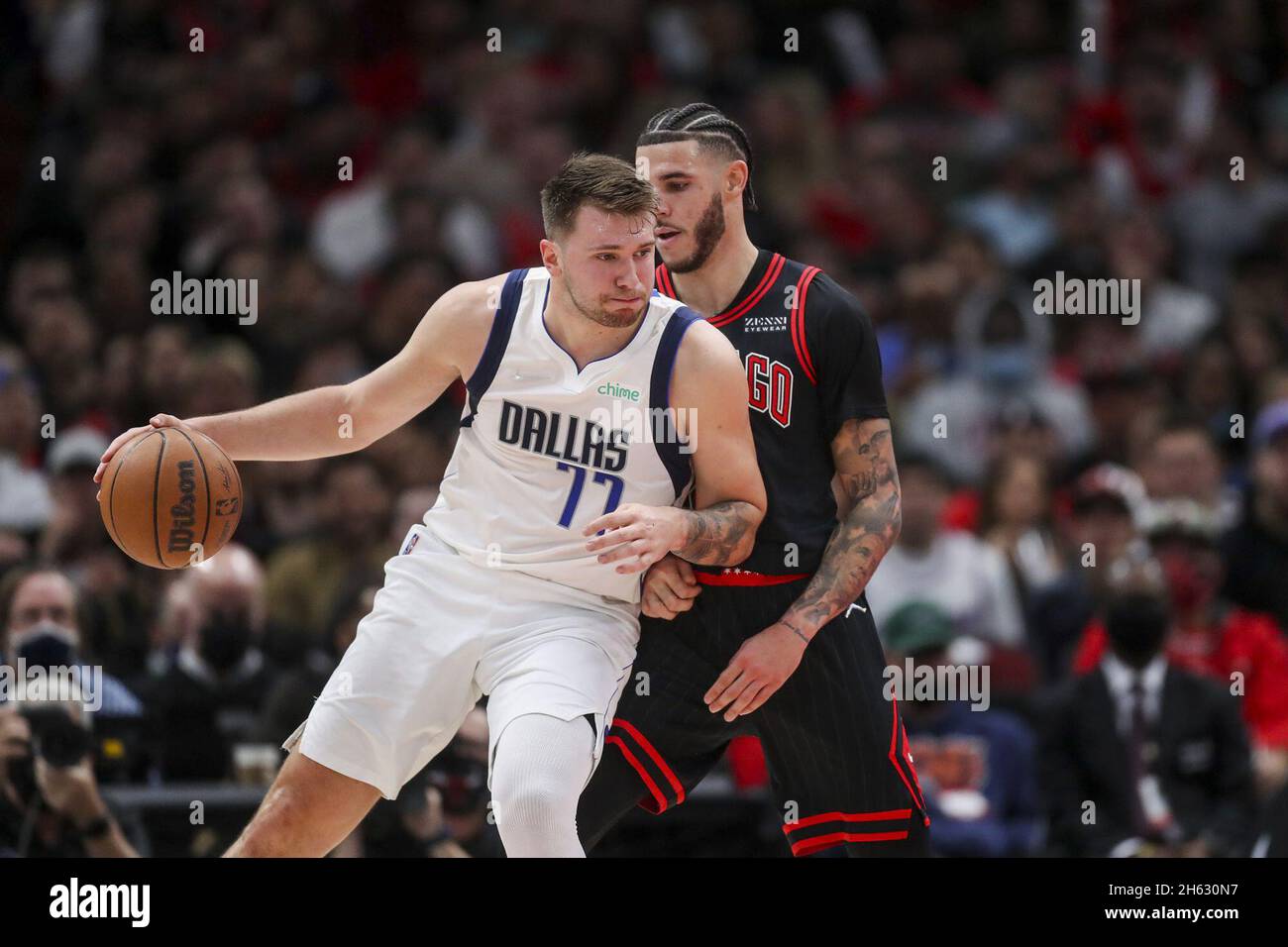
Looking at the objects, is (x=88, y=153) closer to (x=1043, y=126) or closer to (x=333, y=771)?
(x=1043, y=126)

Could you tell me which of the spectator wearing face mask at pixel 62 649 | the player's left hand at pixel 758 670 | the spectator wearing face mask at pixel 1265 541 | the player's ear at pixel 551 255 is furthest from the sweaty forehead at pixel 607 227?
the spectator wearing face mask at pixel 1265 541

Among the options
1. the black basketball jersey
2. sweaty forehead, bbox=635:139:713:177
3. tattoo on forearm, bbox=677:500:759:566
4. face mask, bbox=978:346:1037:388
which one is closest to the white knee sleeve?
tattoo on forearm, bbox=677:500:759:566

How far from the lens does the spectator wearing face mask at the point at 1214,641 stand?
316 inches

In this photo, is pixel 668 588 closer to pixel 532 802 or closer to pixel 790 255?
pixel 532 802

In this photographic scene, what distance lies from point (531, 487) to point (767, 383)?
0.79m

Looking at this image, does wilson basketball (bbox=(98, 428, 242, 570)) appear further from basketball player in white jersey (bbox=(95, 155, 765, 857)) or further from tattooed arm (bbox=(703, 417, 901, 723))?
tattooed arm (bbox=(703, 417, 901, 723))

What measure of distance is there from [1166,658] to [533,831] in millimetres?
3770

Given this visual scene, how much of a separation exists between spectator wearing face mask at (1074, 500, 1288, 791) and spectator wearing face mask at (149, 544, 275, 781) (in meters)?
3.50

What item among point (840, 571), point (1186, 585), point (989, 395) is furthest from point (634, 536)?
point (989, 395)

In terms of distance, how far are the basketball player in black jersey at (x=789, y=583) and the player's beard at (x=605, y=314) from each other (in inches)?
18.0

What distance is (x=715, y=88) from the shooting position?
1228cm

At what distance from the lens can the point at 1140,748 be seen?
7.41 m

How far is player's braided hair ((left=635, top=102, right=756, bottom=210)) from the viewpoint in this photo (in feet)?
18.1
